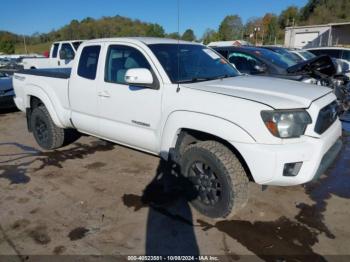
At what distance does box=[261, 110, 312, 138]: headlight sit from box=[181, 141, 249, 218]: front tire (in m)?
0.53

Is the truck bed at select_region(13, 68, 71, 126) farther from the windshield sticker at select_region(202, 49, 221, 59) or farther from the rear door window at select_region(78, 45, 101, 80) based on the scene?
the windshield sticker at select_region(202, 49, 221, 59)

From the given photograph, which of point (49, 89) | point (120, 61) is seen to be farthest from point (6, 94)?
point (120, 61)

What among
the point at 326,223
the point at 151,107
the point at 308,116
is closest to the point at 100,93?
the point at 151,107

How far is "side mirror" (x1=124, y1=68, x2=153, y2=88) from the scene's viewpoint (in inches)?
139

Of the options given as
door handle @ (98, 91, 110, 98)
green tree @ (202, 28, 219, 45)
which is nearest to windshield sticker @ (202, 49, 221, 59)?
door handle @ (98, 91, 110, 98)

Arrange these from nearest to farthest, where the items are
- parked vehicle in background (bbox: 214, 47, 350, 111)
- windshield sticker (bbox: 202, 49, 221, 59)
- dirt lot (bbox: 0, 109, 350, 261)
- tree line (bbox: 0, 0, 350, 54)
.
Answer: dirt lot (bbox: 0, 109, 350, 261) → windshield sticker (bbox: 202, 49, 221, 59) → parked vehicle in background (bbox: 214, 47, 350, 111) → tree line (bbox: 0, 0, 350, 54)

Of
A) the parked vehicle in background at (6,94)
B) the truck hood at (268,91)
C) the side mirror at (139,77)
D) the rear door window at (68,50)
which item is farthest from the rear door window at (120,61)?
the rear door window at (68,50)

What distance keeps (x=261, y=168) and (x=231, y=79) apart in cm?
140

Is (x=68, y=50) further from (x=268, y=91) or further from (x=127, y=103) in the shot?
(x=268, y=91)

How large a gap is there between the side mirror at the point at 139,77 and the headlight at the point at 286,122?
4.45ft

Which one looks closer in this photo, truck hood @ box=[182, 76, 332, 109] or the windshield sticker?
truck hood @ box=[182, 76, 332, 109]

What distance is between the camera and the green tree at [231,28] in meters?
61.3

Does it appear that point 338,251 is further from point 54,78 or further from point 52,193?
point 54,78

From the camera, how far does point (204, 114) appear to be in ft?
10.6
